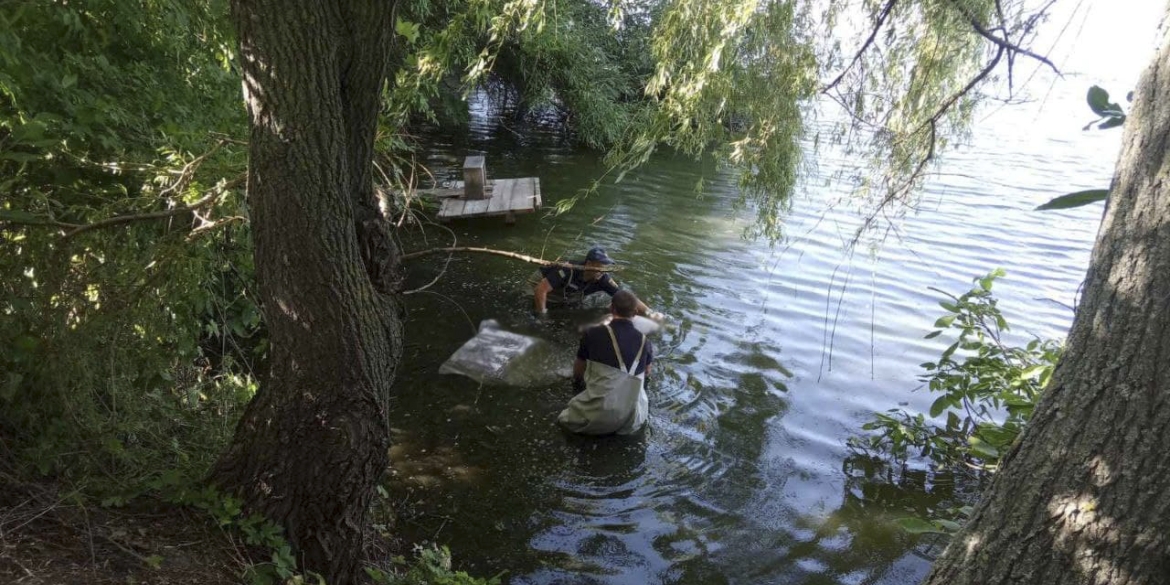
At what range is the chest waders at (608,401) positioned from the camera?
5.62 m

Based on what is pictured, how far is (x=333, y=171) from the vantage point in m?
3.07

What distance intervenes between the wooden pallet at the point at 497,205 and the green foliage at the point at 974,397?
6520mm

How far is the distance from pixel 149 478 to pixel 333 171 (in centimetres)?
174

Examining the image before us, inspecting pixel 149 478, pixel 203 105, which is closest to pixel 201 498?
pixel 149 478

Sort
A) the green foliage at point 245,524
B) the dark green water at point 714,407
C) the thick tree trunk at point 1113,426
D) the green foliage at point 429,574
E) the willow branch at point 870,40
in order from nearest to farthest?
the thick tree trunk at point 1113,426 < the green foliage at point 245,524 < the green foliage at point 429,574 < the willow branch at point 870,40 < the dark green water at point 714,407

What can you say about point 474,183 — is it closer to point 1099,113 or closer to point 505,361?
point 505,361

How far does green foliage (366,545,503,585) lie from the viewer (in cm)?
349

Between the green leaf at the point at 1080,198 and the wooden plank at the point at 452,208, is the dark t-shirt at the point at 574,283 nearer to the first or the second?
the wooden plank at the point at 452,208

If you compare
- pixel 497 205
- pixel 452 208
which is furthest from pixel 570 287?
pixel 452 208

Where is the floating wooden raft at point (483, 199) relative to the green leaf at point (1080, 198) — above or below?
below

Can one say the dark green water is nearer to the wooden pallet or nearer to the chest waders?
the chest waders

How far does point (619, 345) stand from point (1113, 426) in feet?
13.3

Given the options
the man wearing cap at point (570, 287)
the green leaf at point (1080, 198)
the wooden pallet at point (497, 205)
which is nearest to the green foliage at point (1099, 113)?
the green leaf at point (1080, 198)

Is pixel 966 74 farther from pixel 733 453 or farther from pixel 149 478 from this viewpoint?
pixel 149 478
